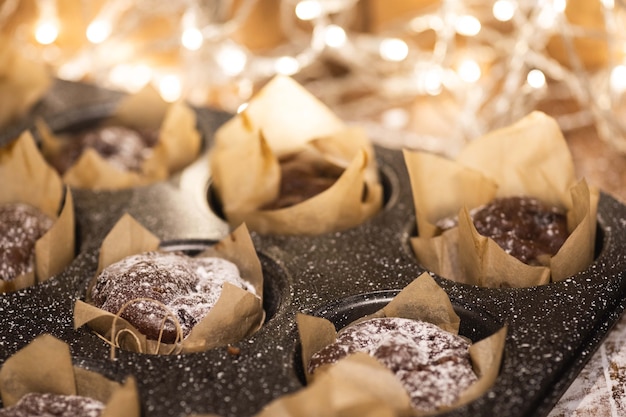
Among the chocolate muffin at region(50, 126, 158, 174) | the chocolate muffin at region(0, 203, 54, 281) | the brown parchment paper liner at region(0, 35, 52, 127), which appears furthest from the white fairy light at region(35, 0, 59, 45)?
the chocolate muffin at region(0, 203, 54, 281)

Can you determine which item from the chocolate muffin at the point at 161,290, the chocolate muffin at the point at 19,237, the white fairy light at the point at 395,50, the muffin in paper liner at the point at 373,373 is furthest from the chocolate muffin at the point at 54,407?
the white fairy light at the point at 395,50

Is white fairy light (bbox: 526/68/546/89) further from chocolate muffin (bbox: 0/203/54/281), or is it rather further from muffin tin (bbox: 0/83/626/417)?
chocolate muffin (bbox: 0/203/54/281)

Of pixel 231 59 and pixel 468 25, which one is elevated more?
pixel 468 25

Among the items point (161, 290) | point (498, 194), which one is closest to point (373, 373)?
point (161, 290)

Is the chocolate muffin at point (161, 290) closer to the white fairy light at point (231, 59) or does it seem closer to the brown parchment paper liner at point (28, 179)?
the brown parchment paper liner at point (28, 179)

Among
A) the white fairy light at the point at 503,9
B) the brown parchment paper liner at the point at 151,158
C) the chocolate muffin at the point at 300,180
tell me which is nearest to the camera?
the chocolate muffin at the point at 300,180

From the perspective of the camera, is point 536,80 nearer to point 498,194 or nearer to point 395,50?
point 498,194
